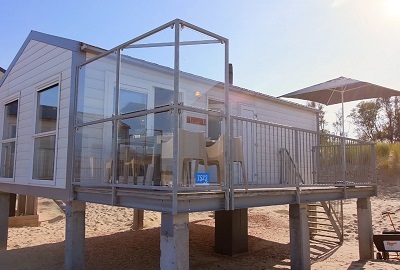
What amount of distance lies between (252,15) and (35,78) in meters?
4.86

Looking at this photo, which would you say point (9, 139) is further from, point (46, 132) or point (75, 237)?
point (75, 237)

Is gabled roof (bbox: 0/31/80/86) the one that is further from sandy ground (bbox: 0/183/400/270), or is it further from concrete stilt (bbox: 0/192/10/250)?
sandy ground (bbox: 0/183/400/270)

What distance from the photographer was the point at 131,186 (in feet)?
14.6

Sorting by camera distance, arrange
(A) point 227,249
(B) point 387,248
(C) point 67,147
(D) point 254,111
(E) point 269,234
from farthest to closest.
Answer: (E) point 269,234, (D) point 254,111, (A) point 227,249, (B) point 387,248, (C) point 67,147

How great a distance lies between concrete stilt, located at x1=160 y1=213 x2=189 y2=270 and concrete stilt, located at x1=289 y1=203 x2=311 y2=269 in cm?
327

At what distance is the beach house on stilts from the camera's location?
439cm

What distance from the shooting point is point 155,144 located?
15.9 ft

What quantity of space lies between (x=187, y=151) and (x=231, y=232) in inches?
195

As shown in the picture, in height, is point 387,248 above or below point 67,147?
below

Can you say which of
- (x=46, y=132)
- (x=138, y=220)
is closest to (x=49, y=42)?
(x=46, y=132)

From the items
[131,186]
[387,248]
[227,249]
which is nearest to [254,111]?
[227,249]

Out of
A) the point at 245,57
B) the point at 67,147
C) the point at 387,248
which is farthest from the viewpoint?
the point at 387,248

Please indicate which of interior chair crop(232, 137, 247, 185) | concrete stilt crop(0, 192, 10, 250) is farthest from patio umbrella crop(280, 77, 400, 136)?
concrete stilt crop(0, 192, 10, 250)

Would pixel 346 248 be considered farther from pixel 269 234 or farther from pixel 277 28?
pixel 277 28
